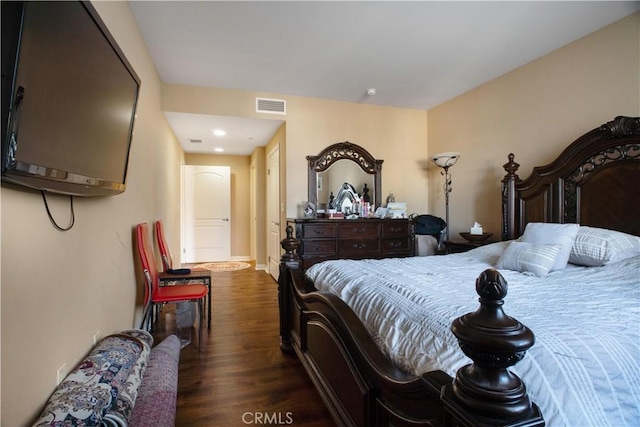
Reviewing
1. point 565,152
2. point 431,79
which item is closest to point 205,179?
point 431,79

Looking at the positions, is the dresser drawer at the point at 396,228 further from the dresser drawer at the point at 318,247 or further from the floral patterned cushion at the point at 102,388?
the floral patterned cushion at the point at 102,388

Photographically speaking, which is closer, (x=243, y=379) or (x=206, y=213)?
(x=243, y=379)

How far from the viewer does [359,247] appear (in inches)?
151

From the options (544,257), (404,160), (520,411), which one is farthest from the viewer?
(404,160)

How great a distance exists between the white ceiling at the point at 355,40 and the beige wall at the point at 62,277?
1.75ft

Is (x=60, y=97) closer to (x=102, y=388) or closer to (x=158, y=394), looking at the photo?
(x=102, y=388)

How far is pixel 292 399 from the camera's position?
195 centimetres

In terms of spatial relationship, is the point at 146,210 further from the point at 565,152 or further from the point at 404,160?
the point at 565,152

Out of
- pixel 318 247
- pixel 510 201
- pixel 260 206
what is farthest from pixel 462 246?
pixel 260 206

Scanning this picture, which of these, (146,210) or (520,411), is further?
(146,210)

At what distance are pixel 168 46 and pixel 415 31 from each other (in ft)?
7.33

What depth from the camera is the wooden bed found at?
2.03 feet

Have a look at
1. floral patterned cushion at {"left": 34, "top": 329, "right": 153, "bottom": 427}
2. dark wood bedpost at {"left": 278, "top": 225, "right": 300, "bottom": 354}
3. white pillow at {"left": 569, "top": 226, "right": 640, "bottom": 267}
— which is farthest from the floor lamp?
floral patterned cushion at {"left": 34, "top": 329, "right": 153, "bottom": 427}

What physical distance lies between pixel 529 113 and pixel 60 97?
12.3 ft
